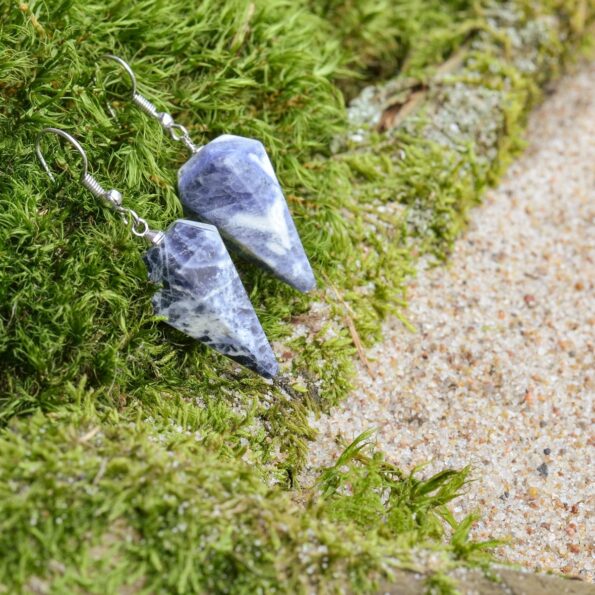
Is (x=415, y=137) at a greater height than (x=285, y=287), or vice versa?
(x=415, y=137)

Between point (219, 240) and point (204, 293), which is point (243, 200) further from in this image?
point (204, 293)

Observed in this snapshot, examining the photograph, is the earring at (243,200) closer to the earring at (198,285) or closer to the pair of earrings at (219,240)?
the pair of earrings at (219,240)

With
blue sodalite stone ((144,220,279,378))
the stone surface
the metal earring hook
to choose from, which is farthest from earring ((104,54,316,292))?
the stone surface

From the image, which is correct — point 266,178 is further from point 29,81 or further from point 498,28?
point 498,28

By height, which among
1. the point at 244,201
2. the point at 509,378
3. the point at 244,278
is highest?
the point at 244,201

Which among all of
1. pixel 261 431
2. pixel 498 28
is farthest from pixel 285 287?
pixel 498 28

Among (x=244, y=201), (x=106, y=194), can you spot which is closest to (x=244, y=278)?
(x=244, y=201)
